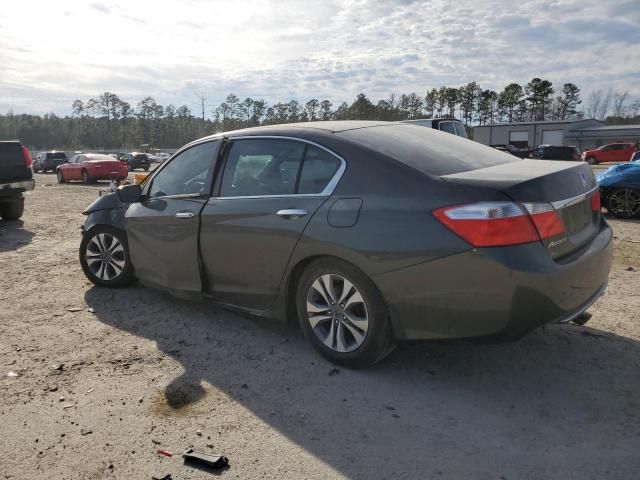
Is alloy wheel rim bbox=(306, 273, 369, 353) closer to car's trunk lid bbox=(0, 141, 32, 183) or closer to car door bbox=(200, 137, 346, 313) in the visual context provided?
car door bbox=(200, 137, 346, 313)

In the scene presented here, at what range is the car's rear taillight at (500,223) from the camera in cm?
297

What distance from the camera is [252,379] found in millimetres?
3643

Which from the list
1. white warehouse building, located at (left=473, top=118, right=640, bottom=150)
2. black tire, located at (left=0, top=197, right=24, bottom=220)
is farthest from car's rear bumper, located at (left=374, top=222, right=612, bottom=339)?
white warehouse building, located at (left=473, top=118, right=640, bottom=150)

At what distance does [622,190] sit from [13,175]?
1179cm

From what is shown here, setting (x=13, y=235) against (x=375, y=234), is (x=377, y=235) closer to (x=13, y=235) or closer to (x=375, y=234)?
(x=375, y=234)

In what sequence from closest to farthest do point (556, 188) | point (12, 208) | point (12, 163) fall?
point (556, 188)
point (12, 163)
point (12, 208)

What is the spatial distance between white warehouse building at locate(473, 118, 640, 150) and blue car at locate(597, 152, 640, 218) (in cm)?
5990

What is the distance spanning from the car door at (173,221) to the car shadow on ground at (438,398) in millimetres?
498

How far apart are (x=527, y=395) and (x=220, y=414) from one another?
74.6 inches

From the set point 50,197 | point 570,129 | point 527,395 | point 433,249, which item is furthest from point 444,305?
point 570,129

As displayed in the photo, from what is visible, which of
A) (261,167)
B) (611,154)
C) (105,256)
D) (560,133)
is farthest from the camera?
(560,133)

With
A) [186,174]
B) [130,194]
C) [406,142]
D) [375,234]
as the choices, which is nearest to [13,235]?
[130,194]

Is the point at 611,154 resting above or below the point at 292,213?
above

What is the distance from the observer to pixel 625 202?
1018 centimetres
